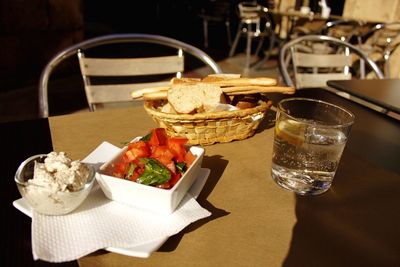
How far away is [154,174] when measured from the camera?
55 cm

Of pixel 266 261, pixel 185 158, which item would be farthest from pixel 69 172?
pixel 266 261

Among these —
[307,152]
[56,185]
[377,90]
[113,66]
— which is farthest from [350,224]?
[113,66]

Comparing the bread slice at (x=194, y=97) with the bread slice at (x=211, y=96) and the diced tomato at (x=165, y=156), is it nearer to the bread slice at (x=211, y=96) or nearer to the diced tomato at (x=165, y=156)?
the bread slice at (x=211, y=96)

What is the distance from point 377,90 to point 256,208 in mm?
910

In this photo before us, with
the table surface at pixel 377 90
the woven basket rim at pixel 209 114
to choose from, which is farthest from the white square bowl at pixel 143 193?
the table surface at pixel 377 90

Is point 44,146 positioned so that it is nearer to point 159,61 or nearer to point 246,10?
point 159,61

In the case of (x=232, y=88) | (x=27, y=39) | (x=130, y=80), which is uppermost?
(x=232, y=88)

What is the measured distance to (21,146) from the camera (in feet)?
2.44

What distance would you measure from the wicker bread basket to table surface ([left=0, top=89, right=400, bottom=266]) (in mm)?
35

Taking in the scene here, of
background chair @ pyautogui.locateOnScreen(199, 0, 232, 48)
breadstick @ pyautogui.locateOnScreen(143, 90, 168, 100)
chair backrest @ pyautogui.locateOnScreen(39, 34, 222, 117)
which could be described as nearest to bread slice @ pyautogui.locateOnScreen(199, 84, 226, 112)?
breadstick @ pyautogui.locateOnScreen(143, 90, 168, 100)

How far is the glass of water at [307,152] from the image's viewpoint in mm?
615

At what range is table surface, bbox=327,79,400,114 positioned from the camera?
42.4 inches

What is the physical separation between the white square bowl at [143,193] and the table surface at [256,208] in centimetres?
5

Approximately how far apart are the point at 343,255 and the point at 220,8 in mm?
6598
